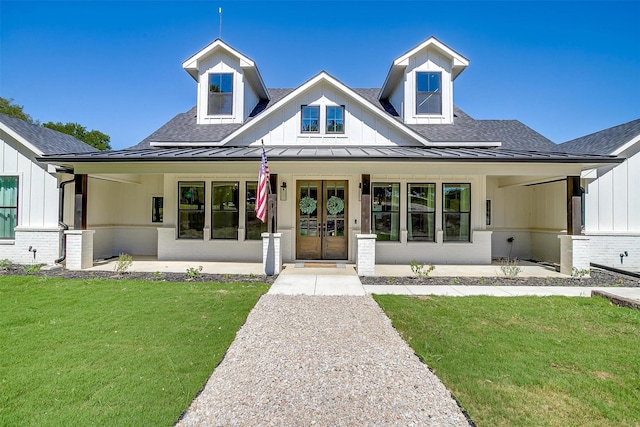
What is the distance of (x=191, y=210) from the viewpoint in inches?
422

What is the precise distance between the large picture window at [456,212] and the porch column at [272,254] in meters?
5.64

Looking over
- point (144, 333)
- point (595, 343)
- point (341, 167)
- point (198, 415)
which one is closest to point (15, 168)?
point (144, 333)

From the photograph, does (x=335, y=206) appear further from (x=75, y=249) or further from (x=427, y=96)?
(x=75, y=249)

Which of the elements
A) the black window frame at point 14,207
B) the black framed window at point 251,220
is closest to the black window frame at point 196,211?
the black framed window at point 251,220

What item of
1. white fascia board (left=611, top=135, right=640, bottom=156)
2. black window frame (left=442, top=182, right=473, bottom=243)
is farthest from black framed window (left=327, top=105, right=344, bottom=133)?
white fascia board (left=611, top=135, right=640, bottom=156)

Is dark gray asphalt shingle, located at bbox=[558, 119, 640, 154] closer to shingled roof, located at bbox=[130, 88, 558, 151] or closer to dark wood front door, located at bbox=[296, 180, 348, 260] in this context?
shingled roof, located at bbox=[130, 88, 558, 151]

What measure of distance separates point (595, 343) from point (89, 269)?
37.4 ft

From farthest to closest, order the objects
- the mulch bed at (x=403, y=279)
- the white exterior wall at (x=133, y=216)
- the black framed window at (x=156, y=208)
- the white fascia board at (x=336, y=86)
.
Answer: the black framed window at (x=156, y=208)
the white exterior wall at (x=133, y=216)
the white fascia board at (x=336, y=86)
the mulch bed at (x=403, y=279)

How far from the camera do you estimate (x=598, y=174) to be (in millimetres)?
10211

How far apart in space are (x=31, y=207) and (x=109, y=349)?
9.31 metres

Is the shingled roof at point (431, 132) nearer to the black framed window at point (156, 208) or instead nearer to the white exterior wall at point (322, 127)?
the white exterior wall at point (322, 127)

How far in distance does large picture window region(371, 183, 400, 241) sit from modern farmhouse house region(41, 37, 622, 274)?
3 cm

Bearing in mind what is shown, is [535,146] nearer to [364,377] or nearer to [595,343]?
[595,343]

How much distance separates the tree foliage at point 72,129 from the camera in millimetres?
31925
